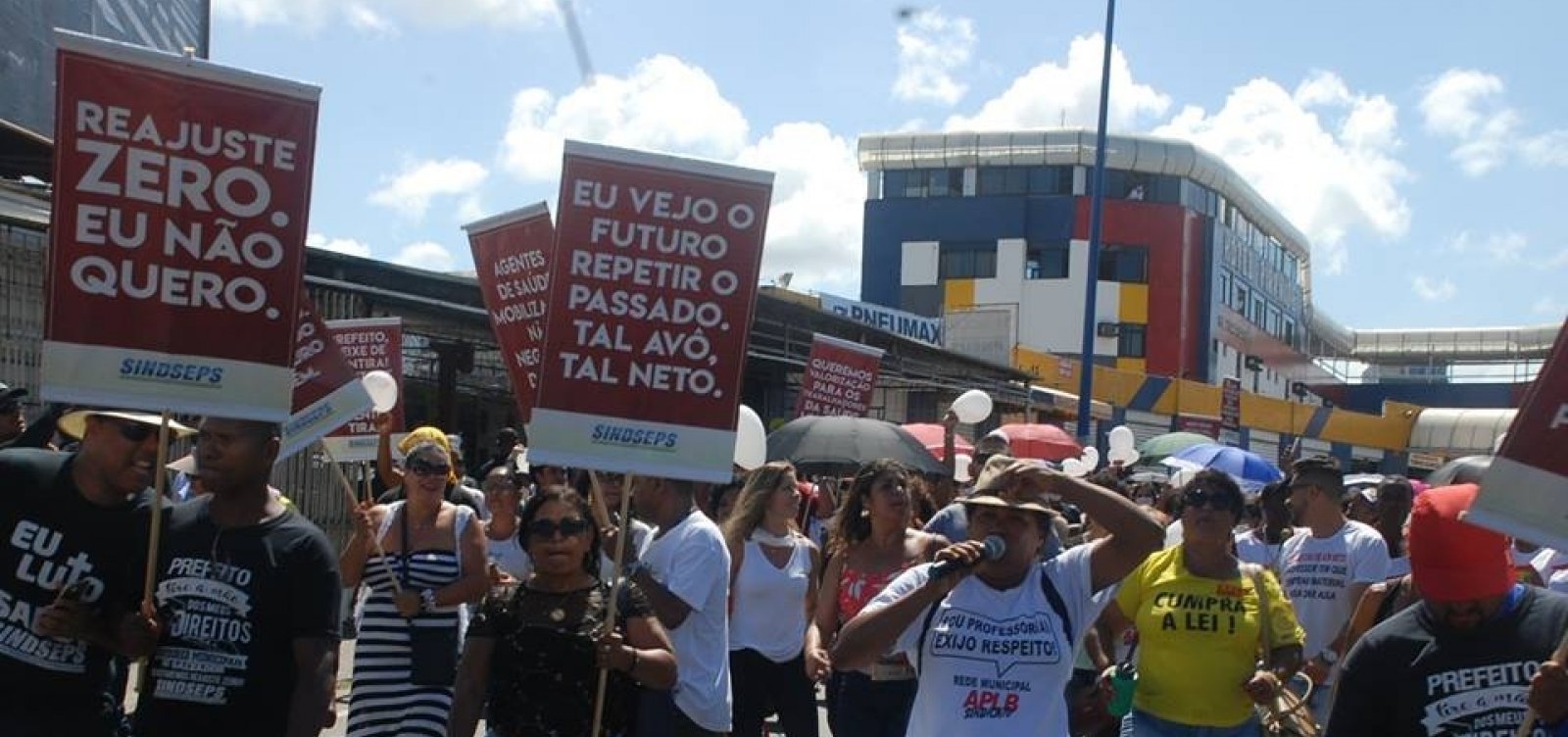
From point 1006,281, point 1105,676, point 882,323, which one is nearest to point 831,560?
point 1105,676

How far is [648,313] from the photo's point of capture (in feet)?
16.8

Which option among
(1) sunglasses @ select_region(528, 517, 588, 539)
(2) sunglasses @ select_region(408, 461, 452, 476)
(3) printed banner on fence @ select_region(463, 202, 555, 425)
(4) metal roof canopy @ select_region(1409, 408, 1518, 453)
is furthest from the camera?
(4) metal roof canopy @ select_region(1409, 408, 1518, 453)

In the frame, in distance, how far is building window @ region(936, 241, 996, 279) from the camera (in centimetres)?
5841

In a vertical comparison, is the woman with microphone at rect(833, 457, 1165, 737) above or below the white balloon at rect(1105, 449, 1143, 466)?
below

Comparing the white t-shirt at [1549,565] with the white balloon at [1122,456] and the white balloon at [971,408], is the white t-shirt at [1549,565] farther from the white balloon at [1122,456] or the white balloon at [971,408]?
the white balloon at [1122,456]

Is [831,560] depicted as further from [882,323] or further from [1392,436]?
[1392,436]

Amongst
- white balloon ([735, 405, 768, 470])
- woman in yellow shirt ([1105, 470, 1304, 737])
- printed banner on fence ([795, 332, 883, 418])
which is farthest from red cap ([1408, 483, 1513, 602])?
printed banner on fence ([795, 332, 883, 418])

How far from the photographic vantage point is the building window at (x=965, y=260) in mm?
58406

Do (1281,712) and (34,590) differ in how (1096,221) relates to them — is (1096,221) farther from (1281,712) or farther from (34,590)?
(34,590)

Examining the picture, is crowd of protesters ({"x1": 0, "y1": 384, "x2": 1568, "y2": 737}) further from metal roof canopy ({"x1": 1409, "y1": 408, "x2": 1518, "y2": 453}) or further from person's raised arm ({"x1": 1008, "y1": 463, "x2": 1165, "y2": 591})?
metal roof canopy ({"x1": 1409, "y1": 408, "x2": 1518, "y2": 453})

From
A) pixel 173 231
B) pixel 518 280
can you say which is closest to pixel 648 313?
pixel 173 231

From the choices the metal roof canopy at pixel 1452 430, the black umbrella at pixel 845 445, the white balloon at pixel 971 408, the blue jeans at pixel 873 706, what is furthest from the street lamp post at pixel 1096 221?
the metal roof canopy at pixel 1452 430

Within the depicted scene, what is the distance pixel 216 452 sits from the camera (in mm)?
4418

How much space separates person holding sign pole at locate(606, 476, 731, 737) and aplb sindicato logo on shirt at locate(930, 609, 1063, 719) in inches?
51.3
